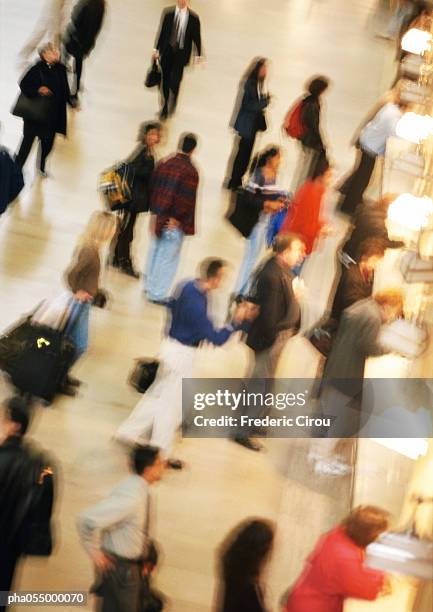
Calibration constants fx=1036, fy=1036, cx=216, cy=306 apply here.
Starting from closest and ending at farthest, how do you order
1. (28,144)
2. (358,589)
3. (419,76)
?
1. (358,589)
2. (28,144)
3. (419,76)

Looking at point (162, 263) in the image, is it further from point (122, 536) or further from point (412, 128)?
point (122, 536)

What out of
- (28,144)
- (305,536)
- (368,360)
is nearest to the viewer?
(305,536)

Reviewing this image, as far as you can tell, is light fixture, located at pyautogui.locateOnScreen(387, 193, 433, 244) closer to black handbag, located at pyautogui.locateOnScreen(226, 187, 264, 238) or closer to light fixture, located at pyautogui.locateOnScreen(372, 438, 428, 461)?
black handbag, located at pyautogui.locateOnScreen(226, 187, 264, 238)

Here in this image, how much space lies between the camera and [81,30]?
13.0 metres

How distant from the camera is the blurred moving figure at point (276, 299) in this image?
7.50 m

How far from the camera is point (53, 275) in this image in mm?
9500

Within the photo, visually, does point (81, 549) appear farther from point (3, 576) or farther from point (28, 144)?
point (28, 144)

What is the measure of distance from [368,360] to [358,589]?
119 inches

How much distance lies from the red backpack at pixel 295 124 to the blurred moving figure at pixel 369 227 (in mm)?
2552

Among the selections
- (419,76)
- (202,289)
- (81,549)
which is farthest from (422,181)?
(81,549)

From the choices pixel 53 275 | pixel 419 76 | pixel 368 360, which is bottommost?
pixel 368 360

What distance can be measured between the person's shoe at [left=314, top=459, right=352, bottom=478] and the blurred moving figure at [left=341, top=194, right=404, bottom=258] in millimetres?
1777

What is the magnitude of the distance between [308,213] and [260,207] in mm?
659

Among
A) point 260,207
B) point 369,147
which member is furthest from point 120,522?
point 369,147
